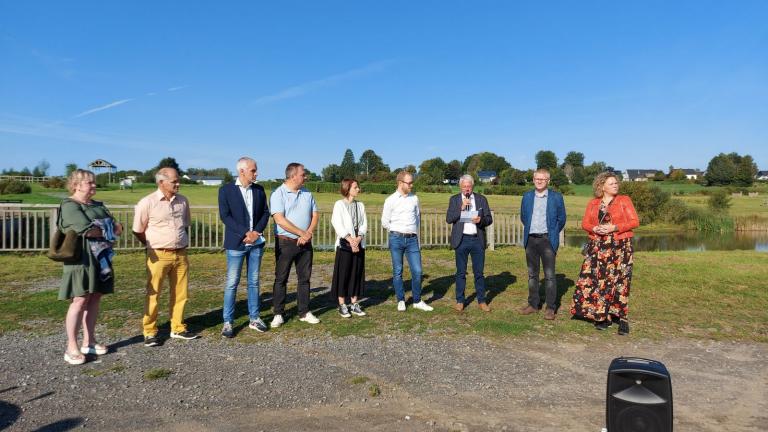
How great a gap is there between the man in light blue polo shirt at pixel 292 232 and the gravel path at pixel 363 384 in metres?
0.77

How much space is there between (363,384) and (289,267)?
210 centimetres

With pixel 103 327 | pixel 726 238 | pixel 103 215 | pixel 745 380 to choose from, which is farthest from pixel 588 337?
pixel 726 238

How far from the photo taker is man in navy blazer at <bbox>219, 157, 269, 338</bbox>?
5.09m

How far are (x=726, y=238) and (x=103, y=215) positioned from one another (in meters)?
26.5

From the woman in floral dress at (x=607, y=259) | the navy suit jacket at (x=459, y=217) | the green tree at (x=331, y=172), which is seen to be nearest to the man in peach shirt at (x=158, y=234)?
the navy suit jacket at (x=459, y=217)

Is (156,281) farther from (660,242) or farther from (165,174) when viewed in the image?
(660,242)

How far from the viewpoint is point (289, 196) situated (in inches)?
218

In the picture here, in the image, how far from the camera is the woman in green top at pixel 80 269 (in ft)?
13.7

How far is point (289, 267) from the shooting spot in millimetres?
5520

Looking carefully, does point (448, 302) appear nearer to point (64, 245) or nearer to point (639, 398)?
point (639, 398)

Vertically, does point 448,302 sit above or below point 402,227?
below

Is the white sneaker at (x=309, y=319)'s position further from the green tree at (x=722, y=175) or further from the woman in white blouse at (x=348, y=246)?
the green tree at (x=722, y=175)

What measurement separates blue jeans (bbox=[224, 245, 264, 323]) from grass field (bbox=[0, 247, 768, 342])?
273mm

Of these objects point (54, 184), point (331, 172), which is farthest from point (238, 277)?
point (331, 172)
